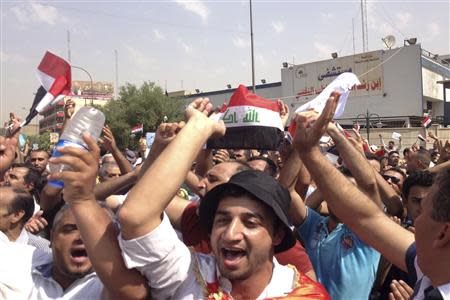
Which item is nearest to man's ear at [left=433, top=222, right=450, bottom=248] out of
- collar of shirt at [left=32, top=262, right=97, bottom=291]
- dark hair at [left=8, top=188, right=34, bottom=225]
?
collar of shirt at [left=32, top=262, right=97, bottom=291]

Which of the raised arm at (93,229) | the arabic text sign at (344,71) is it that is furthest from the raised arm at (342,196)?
the arabic text sign at (344,71)

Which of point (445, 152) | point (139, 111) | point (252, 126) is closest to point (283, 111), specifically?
point (252, 126)

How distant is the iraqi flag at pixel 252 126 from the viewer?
3312mm

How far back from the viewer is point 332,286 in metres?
2.96

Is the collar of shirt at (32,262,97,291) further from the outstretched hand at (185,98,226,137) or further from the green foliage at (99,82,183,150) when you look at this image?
the green foliage at (99,82,183,150)

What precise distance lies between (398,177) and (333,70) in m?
36.4

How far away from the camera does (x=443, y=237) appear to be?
5.63 ft

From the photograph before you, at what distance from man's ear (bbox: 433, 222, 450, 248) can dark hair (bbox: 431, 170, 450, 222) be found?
0.09ft

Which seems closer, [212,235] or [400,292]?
[212,235]

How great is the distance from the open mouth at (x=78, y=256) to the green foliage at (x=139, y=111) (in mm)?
39032

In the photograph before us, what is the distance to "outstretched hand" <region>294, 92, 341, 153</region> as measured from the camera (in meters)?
2.28

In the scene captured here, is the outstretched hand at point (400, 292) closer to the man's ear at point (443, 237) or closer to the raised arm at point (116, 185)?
the man's ear at point (443, 237)

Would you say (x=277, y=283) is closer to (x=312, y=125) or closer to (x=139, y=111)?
(x=312, y=125)

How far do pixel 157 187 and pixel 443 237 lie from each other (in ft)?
3.42
